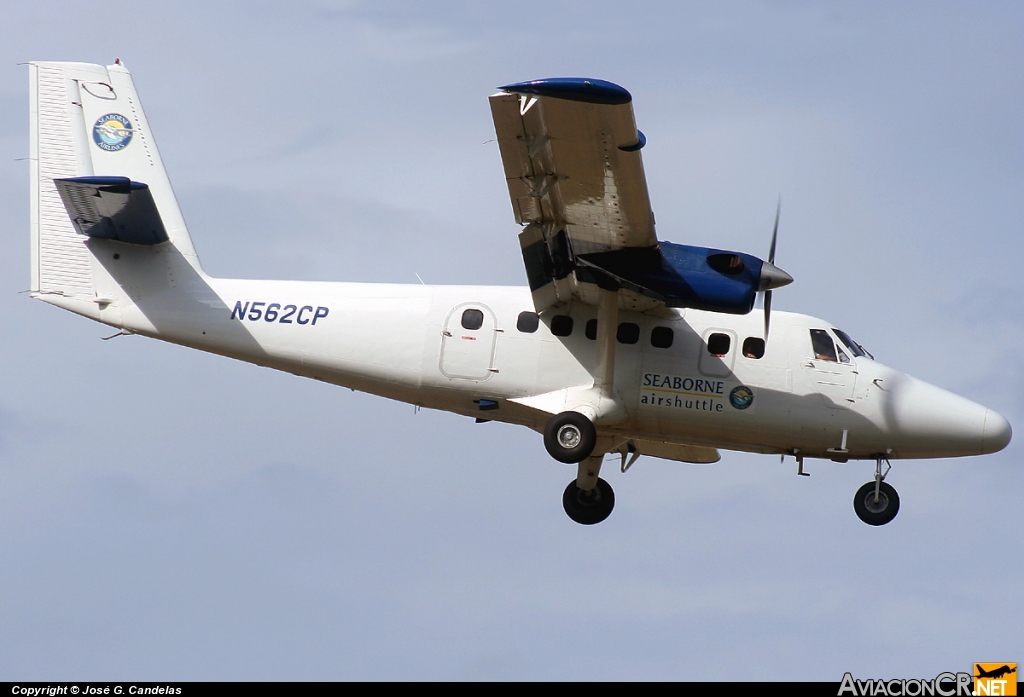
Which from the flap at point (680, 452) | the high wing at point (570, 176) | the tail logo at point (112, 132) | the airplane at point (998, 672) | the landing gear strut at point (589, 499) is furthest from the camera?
the flap at point (680, 452)

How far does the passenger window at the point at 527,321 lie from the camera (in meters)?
20.8

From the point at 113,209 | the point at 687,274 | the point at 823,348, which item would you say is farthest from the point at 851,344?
the point at 113,209

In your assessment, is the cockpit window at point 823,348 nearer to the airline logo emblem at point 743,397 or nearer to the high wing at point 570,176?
the airline logo emblem at point 743,397

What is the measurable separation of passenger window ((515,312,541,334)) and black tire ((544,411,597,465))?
147cm

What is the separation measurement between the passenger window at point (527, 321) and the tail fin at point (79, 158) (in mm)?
4853

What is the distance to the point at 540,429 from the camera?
71.2 feet

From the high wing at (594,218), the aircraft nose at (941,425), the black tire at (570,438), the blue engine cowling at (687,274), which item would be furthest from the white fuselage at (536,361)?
the blue engine cowling at (687,274)

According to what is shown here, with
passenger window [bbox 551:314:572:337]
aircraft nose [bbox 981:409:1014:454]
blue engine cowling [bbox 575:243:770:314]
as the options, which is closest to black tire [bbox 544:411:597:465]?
passenger window [bbox 551:314:572:337]

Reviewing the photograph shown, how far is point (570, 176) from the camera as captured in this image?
18.3 meters

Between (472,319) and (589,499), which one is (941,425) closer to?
(589,499)

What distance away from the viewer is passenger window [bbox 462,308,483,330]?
2086cm

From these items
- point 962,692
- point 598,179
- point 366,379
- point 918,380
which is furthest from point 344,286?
point 962,692

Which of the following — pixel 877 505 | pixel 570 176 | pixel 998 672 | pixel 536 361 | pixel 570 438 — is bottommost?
pixel 998 672

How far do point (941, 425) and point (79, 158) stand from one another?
1345 cm
